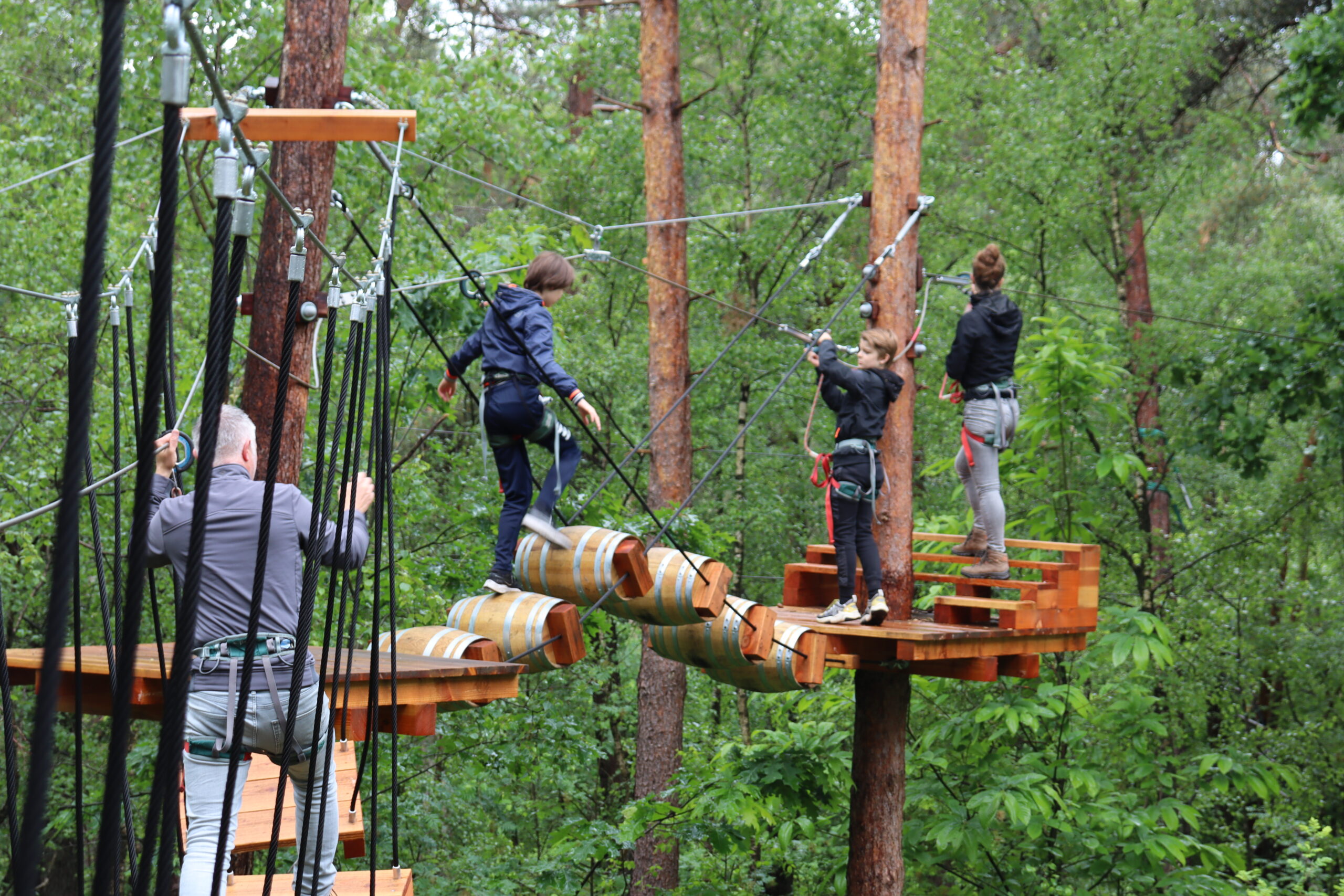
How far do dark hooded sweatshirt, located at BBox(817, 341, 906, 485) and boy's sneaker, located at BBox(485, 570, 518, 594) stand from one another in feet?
5.99

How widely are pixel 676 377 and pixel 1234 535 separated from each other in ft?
16.4

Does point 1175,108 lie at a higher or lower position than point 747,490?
higher

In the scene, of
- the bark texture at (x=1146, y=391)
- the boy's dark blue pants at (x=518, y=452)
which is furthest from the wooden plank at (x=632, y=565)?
the bark texture at (x=1146, y=391)

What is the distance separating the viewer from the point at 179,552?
272cm

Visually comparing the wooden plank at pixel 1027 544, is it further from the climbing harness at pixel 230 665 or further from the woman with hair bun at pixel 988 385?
the climbing harness at pixel 230 665

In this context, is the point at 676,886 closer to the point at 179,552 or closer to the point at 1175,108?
the point at 179,552

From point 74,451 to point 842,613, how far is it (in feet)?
15.4

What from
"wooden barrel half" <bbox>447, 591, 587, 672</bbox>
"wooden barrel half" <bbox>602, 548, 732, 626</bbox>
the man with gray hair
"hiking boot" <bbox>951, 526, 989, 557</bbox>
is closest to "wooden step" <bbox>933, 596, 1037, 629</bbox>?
"hiking boot" <bbox>951, 526, 989, 557</bbox>

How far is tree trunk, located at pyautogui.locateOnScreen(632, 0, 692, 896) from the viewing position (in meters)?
9.45

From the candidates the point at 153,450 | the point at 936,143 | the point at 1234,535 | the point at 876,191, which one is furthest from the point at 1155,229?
the point at 153,450

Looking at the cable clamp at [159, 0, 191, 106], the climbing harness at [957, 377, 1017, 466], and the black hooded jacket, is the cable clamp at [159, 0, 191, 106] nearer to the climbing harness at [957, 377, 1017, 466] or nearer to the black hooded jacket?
the black hooded jacket

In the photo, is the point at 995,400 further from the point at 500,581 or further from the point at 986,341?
the point at 500,581

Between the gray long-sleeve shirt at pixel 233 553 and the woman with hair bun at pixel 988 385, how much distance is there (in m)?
3.79

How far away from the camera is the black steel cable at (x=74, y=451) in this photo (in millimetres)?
1213
